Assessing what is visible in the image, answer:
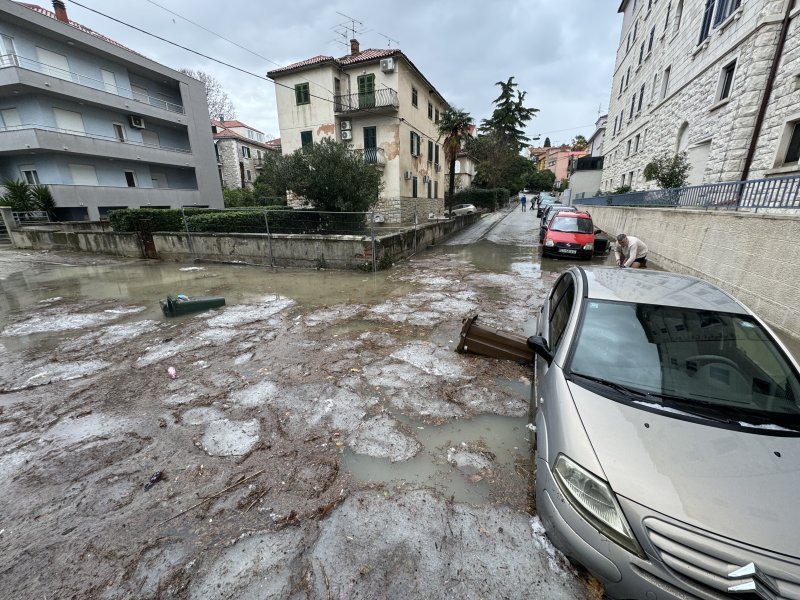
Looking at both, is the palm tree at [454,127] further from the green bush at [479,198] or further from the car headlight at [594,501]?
the car headlight at [594,501]

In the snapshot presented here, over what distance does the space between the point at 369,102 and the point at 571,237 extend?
52.5 ft

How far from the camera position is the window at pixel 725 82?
448 inches

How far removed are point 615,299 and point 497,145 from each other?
135ft

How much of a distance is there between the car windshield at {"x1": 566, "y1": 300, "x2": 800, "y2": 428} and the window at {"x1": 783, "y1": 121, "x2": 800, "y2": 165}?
440 inches

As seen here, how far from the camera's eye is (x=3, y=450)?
3.06 m

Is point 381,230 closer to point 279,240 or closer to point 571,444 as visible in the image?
point 279,240

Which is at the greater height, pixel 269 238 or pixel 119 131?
pixel 119 131

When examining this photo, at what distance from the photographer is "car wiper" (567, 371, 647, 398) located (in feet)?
7.25

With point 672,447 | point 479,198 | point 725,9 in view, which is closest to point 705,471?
point 672,447

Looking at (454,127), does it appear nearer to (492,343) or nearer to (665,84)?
(665,84)

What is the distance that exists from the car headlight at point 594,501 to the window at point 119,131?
98.0ft

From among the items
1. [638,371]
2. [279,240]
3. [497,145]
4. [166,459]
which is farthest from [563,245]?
[497,145]

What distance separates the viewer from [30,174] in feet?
62.4

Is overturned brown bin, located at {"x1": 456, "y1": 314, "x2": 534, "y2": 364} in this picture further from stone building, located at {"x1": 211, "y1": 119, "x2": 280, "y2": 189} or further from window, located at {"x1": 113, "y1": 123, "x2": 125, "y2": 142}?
stone building, located at {"x1": 211, "y1": 119, "x2": 280, "y2": 189}
